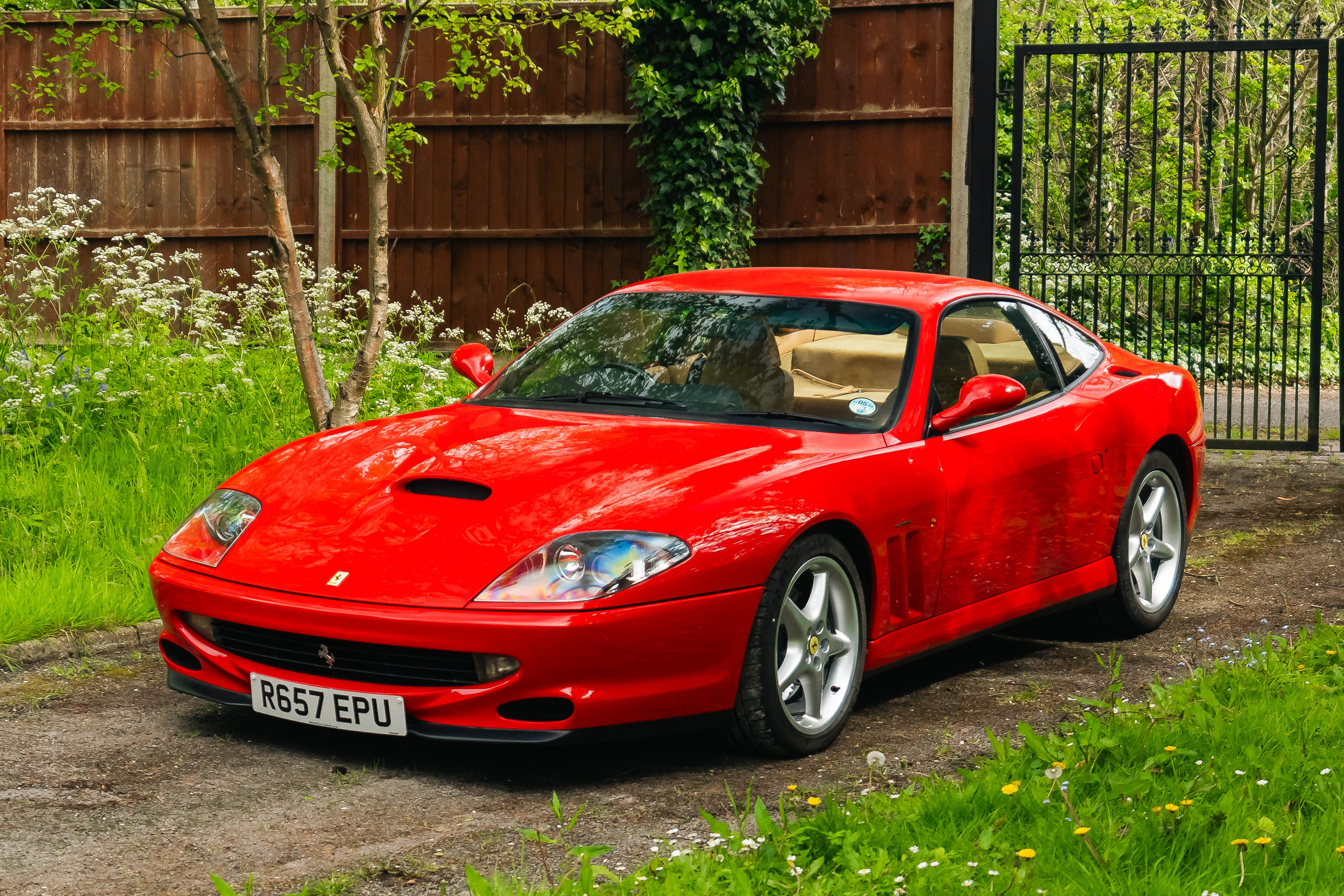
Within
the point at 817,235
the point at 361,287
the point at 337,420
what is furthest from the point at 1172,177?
the point at 337,420

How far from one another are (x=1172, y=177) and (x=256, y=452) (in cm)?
1416

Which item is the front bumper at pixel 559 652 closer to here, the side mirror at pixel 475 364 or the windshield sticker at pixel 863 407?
the windshield sticker at pixel 863 407

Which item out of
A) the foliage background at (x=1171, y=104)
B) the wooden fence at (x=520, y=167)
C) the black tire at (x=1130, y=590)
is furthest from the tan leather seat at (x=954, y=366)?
the foliage background at (x=1171, y=104)

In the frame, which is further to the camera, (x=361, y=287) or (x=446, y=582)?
(x=361, y=287)

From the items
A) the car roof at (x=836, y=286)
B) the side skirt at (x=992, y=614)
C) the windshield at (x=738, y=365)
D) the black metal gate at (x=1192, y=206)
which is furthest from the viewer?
the black metal gate at (x=1192, y=206)

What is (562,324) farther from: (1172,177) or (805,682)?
(1172,177)

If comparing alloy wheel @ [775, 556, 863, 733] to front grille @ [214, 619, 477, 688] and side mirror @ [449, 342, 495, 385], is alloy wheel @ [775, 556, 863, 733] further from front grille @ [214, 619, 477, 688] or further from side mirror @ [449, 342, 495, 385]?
side mirror @ [449, 342, 495, 385]

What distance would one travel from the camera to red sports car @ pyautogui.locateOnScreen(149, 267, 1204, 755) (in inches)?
160

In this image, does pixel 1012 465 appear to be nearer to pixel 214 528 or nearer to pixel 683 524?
pixel 683 524

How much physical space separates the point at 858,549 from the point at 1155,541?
2130mm

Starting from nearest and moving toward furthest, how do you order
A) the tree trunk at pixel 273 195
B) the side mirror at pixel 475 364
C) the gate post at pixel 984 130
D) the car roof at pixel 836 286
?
the car roof at pixel 836 286 → the side mirror at pixel 475 364 → the tree trunk at pixel 273 195 → the gate post at pixel 984 130

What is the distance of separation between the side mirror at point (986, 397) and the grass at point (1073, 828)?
991mm

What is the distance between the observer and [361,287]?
→ 12992 mm

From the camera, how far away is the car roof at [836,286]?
5430 mm
